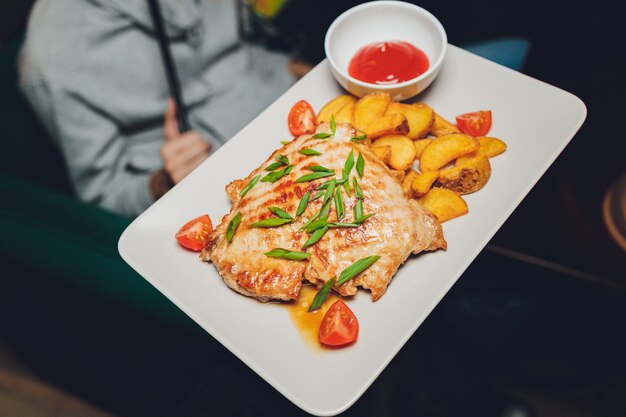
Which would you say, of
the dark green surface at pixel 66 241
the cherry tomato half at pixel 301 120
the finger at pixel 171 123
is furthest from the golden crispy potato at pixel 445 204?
the finger at pixel 171 123

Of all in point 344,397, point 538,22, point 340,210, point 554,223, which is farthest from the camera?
point 538,22

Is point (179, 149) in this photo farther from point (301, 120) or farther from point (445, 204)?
point (445, 204)

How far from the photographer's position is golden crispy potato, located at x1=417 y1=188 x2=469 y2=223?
175 centimetres

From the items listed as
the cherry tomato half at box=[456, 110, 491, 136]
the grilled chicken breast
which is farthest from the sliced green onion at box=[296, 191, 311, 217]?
the cherry tomato half at box=[456, 110, 491, 136]

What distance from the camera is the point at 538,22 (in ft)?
10.8

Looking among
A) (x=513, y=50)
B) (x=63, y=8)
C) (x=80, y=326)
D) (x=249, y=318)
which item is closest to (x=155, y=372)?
(x=80, y=326)

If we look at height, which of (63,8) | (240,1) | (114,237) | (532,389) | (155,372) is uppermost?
(63,8)

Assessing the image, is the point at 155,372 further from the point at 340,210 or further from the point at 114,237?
the point at 340,210

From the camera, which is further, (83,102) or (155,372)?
(83,102)

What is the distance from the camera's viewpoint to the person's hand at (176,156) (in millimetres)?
2717

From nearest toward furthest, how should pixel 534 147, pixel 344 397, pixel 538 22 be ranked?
pixel 344 397, pixel 534 147, pixel 538 22

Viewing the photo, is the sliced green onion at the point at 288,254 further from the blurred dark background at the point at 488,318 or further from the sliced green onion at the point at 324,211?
the blurred dark background at the point at 488,318

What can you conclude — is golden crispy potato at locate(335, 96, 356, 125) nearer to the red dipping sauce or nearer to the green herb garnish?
the red dipping sauce

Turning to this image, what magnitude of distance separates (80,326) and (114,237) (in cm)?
66
